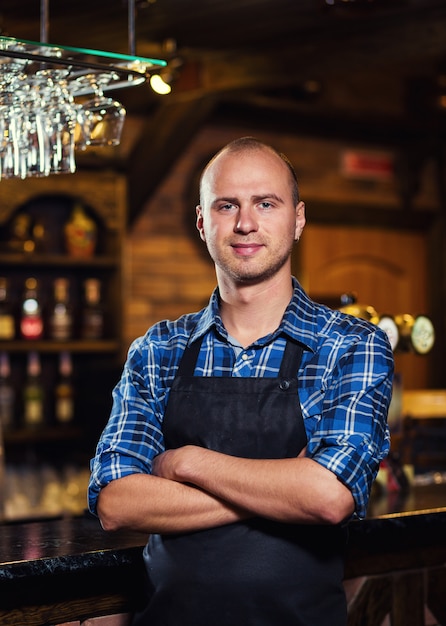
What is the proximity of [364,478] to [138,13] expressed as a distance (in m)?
2.54

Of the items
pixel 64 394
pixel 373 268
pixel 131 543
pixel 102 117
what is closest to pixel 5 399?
pixel 64 394

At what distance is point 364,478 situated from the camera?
184 cm

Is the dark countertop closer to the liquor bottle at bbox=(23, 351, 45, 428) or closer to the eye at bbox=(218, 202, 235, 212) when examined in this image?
the eye at bbox=(218, 202, 235, 212)

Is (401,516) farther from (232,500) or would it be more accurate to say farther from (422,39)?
(422,39)

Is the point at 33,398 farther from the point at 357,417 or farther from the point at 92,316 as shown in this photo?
the point at 357,417

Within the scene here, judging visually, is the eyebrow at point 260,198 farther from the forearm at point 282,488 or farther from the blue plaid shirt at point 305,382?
the forearm at point 282,488

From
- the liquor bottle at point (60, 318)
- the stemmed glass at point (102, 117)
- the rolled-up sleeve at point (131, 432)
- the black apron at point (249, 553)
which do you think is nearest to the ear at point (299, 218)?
the black apron at point (249, 553)

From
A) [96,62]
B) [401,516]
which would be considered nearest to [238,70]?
[96,62]

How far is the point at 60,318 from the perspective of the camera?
5.06 metres

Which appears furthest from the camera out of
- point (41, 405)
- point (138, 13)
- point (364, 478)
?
point (41, 405)

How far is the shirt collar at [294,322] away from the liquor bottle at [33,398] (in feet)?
9.86

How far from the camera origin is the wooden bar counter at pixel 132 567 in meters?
2.05

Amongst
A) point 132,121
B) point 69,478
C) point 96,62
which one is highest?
point 132,121

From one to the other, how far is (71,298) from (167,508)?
349cm
